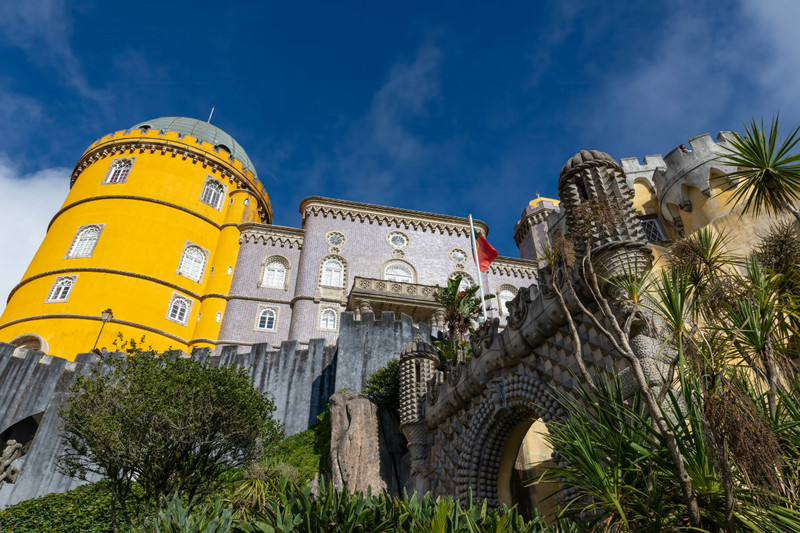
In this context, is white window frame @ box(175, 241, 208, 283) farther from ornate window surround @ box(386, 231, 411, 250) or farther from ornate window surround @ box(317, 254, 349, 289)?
ornate window surround @ box(386, 231, 411, 250)

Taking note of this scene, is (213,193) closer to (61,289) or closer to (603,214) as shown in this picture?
(61,289)

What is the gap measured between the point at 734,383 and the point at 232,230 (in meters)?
29.6

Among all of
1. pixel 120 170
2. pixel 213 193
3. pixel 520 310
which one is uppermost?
pixel 120 170

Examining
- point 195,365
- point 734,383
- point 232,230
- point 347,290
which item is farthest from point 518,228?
point 734,383

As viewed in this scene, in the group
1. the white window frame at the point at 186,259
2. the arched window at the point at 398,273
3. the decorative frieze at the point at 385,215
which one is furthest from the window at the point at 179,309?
the arched window at the point at 398,273

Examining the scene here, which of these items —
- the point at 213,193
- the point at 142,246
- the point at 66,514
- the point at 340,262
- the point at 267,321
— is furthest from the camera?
the point at 213,193

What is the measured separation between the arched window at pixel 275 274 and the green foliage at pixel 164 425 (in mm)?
16891

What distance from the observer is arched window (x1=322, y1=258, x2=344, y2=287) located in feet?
94.1

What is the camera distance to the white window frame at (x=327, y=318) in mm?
26781

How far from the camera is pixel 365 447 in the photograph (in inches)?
527

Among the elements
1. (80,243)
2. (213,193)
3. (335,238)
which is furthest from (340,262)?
(80,243)

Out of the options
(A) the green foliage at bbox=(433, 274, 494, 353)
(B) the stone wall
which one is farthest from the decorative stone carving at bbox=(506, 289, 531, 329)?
(B) the stone wall

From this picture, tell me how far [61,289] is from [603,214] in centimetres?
2815

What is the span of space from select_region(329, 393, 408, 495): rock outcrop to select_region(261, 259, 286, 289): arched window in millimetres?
15005
